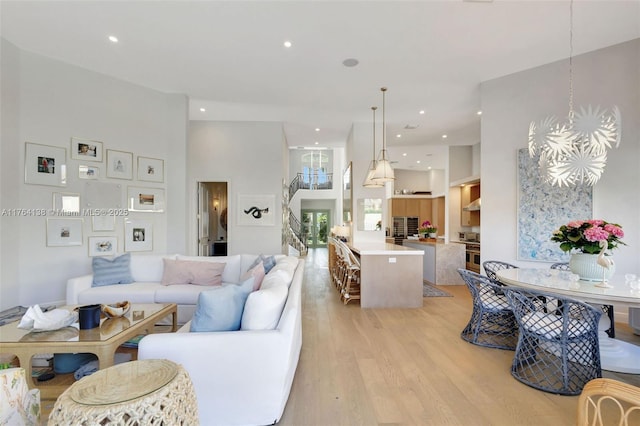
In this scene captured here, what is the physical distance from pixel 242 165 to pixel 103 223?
2.96 m

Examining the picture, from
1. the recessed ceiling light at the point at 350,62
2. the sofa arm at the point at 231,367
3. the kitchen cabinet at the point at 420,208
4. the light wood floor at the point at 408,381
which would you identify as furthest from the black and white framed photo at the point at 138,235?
the kitchen cabinet at the point at 420,208

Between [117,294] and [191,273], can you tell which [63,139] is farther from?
[191,273]

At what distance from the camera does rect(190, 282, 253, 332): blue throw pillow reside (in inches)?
78.0

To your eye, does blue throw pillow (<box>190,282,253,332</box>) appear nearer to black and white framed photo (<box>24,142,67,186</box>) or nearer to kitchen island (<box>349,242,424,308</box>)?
kitchen island (<box>349,242,424,308</box>)

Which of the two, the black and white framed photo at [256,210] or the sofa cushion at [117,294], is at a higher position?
the black and white framed photo at [256,210]

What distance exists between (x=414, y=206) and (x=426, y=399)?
30.9 ft

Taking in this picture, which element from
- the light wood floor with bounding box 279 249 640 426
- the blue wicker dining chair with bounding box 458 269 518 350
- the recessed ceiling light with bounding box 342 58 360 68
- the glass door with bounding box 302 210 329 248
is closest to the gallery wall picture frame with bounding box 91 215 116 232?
the light wood floor with bounding box 279 249 640 426

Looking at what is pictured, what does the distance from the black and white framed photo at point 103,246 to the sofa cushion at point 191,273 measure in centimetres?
161

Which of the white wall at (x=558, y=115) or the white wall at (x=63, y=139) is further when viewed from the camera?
the white wall at (x=63, y=139)

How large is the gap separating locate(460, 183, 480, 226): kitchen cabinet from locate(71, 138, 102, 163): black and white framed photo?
8.11 meters

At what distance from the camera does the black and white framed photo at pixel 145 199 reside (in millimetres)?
5090

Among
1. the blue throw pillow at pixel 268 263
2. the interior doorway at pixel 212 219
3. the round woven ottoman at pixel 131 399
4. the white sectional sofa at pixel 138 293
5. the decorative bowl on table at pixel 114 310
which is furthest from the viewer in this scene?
the interior doorway at pixel 212 219

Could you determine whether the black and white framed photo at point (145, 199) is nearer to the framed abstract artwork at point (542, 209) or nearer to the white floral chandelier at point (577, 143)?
the white floral chandelier at point (577, 143)

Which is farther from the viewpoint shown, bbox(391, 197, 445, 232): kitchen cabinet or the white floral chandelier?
bbox(391, 197, 445, 232): kitchen cabinet
